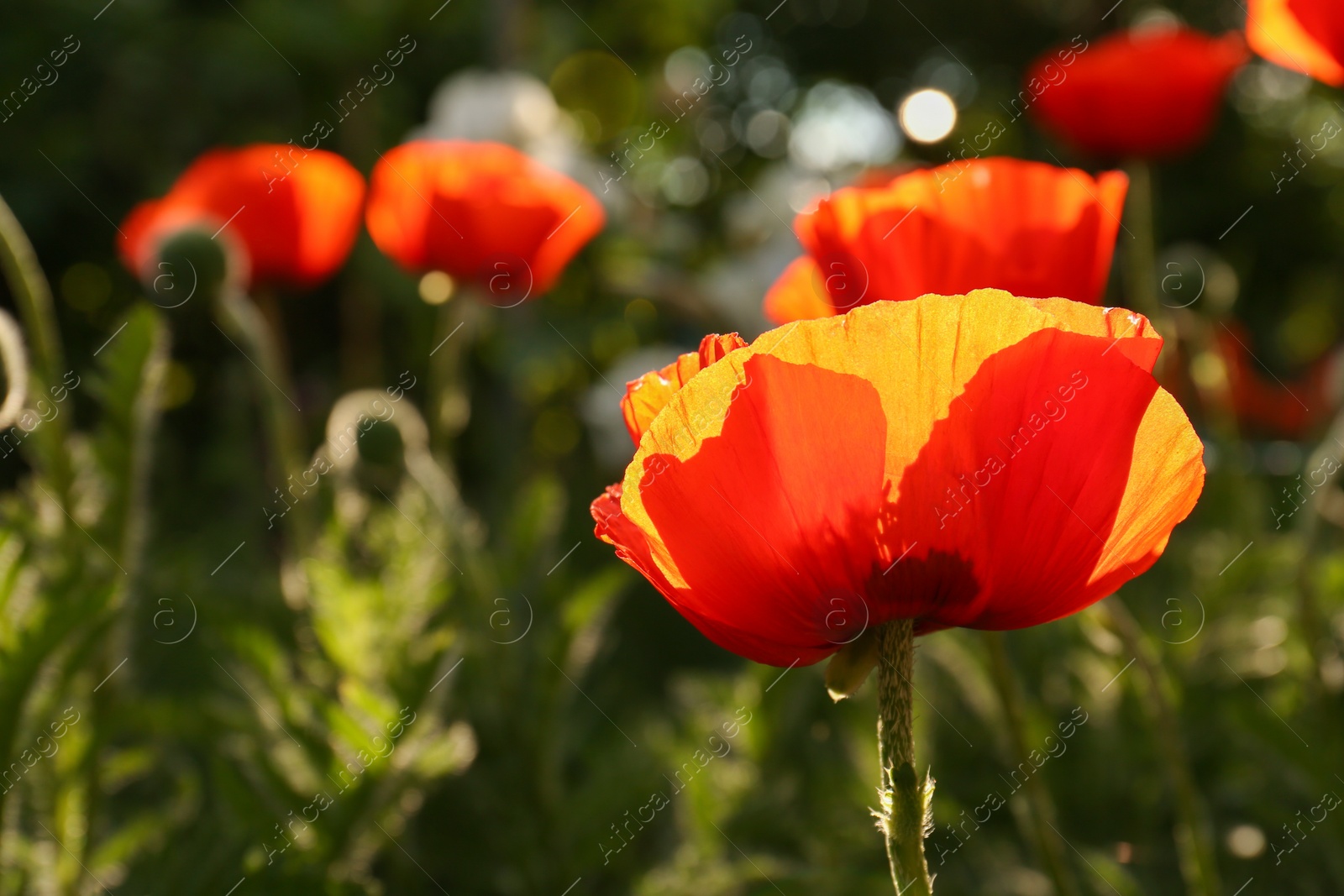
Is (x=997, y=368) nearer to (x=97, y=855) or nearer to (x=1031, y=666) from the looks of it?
(x=97, y=855)

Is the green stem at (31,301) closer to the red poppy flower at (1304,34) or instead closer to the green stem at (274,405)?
the green stem at (274,405)

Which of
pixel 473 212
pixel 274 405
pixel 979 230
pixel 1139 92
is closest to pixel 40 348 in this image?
pixel 274 405

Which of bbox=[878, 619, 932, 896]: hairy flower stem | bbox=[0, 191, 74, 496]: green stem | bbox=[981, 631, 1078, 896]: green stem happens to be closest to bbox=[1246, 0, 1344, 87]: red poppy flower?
bbox=[981, 631, 1078, 896]: green stem

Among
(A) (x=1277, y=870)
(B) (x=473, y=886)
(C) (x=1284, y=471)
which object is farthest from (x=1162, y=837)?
(C) (x=1284, y=471)

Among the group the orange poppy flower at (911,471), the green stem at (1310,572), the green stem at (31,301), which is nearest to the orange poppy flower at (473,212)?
the green stem at (31,301)

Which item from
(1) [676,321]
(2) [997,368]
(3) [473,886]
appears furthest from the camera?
(1) [676,321]
